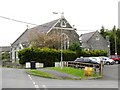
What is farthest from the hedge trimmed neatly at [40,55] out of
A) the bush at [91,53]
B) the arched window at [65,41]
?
the arched window at [65,41]

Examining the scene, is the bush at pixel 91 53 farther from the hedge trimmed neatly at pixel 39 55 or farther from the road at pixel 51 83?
the road at pixel 51 83

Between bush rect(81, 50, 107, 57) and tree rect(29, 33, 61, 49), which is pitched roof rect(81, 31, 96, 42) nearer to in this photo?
bush rect(81, 50, 107, 57)

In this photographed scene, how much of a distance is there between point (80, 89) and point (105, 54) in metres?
55.7

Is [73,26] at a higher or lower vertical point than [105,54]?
higher

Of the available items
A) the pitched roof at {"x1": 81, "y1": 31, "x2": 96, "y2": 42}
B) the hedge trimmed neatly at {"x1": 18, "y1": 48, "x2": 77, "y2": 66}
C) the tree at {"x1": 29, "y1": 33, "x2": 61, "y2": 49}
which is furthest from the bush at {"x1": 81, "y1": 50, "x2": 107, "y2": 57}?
the pitched roof at {"x1": 81, "y1": 31, "x2": 96, "y2": 42}

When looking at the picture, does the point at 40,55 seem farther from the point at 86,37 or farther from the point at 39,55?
the point at 86,37

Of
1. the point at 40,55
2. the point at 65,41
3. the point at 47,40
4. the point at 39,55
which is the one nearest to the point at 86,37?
the point at 65,41

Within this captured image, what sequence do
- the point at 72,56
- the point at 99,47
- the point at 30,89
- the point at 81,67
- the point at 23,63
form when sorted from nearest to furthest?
the point at 30,89
the point at 81,67
the point at 23,63
the point at 72,56
the point at 99,47

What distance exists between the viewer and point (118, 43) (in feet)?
317

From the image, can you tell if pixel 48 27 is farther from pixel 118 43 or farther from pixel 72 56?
pixel 118 43

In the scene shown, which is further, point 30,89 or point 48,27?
point 48,27

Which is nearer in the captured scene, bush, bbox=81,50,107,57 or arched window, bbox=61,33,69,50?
A: bush, bbox=81,50,107,57

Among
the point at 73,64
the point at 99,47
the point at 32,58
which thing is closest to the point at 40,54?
the point at 32,58

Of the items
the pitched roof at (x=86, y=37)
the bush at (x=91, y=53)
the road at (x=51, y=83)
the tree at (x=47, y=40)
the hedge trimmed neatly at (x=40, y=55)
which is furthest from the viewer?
the pitched roof at (x=86, y=37)
